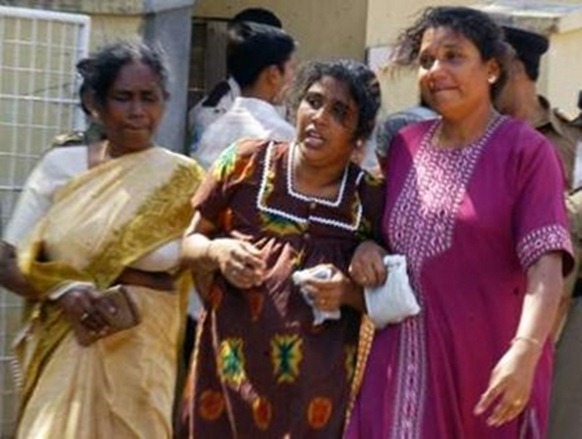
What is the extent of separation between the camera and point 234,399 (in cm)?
595

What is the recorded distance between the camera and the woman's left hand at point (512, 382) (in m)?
5.29

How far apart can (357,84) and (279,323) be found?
Answer: 726 mm

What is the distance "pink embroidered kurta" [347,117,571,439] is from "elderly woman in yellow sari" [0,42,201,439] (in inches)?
35.9

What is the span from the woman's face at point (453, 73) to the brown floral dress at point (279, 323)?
390 millimetres

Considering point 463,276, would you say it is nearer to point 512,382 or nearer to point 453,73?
Answer: point 512,382

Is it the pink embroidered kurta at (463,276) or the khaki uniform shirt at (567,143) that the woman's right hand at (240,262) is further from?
the khaki uniform shirt at (567,143)

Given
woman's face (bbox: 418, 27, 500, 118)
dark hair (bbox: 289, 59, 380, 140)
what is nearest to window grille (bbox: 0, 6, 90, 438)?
dark hair (bbox: 289, 59, 380, 140)

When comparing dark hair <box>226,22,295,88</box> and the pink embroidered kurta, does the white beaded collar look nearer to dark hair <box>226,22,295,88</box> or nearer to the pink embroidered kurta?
the pink embroidered kurta

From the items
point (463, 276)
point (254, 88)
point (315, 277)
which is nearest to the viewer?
point (463, 276)

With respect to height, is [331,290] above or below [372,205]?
below

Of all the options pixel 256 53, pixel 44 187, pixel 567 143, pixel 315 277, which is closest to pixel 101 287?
pixel 44 187

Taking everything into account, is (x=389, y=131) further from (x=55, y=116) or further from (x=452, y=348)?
(x=55, y=116)

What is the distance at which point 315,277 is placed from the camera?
5785 millimetres

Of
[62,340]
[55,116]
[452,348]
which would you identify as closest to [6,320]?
[55,116]
